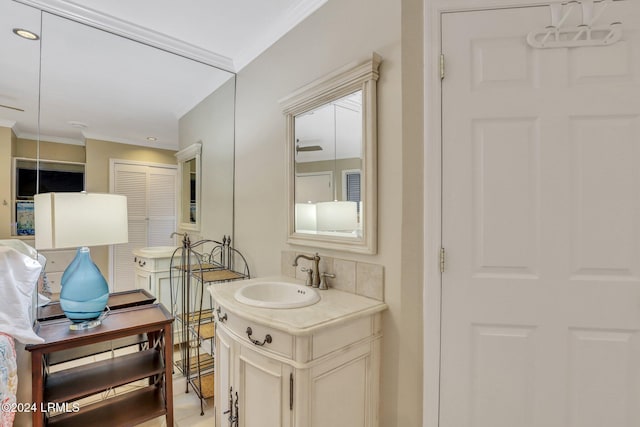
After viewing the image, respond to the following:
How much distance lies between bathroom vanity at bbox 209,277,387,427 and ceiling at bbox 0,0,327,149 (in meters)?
1.41

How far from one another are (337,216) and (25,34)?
6.58 ft

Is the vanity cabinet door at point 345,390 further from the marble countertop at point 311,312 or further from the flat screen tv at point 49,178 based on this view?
the flat screen tv at point 49,178

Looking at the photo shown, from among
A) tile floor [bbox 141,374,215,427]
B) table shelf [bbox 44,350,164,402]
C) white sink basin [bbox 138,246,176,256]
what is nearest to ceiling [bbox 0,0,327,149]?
white sink basin [bbox 138,246,176,256]

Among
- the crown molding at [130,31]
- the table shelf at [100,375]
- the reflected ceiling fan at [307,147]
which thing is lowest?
the table shelf at [100,375]

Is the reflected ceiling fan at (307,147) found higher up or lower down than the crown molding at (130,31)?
lower down

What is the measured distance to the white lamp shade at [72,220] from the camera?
1.41 m

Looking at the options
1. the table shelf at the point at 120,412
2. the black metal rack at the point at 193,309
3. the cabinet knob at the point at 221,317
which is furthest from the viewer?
the black metal rack at the point at 193,309

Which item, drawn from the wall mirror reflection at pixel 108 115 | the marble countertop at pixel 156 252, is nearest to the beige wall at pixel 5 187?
the wall mirror reflection at pixel 108 115

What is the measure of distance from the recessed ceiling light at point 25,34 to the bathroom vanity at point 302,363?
1807 mm

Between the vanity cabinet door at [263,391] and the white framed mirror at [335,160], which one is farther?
the white framed mirror at [335,160]
